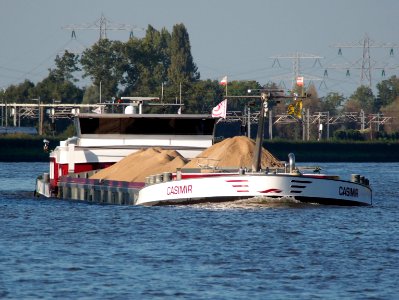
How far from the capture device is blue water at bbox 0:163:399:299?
36438 millimetres

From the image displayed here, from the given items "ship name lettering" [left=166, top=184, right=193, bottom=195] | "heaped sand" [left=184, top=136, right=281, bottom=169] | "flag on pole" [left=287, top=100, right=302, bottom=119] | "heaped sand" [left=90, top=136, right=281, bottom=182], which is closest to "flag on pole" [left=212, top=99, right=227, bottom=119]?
"heaped sand" [left=90, top=136, right=281, bottom=182]

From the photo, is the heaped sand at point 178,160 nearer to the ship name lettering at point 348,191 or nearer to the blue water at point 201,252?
the blue water at point 201,252

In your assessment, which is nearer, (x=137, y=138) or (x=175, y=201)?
(x=175, y=201)

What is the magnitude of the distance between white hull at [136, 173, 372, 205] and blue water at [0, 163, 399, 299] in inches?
23.7

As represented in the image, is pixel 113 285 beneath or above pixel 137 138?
beneath

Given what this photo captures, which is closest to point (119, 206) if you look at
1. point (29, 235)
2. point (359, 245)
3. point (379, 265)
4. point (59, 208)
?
point (59, 208)

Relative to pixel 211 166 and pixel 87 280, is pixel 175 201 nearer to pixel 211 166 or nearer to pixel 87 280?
pixel 211 166

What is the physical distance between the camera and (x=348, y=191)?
60000 mm

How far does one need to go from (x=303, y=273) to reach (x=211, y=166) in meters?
25.4

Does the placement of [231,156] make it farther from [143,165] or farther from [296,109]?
[296,109]

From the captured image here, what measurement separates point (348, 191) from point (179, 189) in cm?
729

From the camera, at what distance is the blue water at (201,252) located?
3644cm

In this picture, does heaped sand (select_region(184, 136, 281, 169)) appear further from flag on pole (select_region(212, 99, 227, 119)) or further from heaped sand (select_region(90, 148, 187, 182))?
flag on pole (select_region(212, 99, 227, 119))

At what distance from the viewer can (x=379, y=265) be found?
41.5 meters
